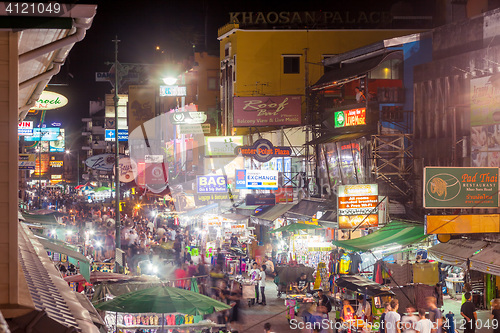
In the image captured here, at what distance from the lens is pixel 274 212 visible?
3325cm

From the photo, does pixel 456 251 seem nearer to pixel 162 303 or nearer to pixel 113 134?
pixel 162 303

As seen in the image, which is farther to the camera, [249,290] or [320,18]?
[320,18]

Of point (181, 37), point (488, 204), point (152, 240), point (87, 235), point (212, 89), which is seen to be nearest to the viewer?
point (488, 204)

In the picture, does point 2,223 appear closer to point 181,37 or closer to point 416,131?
point 416,131

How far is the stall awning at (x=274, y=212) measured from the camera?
3197cm

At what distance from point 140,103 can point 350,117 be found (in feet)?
86.0

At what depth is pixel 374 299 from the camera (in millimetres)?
17297

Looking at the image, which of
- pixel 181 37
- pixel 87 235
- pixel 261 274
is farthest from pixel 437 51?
pixel 181 37

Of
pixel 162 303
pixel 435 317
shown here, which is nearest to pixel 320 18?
pixel 435 317

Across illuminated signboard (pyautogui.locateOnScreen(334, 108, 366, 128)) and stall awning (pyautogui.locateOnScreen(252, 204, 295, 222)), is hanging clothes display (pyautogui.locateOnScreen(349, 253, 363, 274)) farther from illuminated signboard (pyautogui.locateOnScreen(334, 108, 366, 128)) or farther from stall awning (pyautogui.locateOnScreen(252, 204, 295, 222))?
stall awning (pyautogui.locateOnScreen(252, 204, 295, 222))

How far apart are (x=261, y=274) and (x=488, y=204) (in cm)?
990

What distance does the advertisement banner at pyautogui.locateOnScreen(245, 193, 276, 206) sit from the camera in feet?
102

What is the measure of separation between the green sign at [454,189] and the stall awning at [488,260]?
5.87 feet

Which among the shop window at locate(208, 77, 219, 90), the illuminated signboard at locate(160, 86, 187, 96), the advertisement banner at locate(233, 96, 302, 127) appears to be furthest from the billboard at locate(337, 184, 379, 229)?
the shop window at locate(208, 77, 219, 90)
